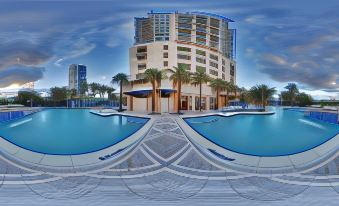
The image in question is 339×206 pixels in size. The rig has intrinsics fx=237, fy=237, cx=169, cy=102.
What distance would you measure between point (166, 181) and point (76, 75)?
1.00 m

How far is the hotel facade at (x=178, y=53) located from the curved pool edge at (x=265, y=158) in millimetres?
237

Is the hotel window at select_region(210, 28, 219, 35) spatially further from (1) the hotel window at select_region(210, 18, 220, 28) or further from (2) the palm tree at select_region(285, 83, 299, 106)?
(2) the palm tree at select_region(285, 83, 299, 106)

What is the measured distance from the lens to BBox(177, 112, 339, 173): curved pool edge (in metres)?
1.70

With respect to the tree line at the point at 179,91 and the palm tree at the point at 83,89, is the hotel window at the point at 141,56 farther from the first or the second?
the palm tree at the point at 83,89

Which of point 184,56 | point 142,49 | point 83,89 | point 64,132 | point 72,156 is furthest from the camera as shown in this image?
point 64,132

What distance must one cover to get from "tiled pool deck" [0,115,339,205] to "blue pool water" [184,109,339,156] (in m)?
0.15

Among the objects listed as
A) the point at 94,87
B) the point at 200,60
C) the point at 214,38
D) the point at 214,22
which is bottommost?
the point at 94,87

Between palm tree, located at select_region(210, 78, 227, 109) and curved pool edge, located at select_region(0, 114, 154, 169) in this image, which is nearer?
palm tree, located at select_region(210, 78, 227, 109)

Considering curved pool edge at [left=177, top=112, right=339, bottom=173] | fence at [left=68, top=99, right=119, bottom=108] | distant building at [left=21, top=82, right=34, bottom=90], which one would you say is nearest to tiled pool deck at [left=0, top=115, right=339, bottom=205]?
curved pool edge at [left=177, top=112, right=339, bottom=173]

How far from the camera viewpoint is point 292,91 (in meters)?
1.68

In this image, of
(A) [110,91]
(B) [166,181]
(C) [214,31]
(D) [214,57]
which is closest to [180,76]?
(D) [214,57]

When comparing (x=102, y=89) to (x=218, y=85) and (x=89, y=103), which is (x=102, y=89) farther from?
(x=218, y=85)

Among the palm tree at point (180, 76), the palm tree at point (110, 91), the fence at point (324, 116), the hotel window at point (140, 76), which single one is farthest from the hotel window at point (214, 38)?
the fence at point (324, 116)

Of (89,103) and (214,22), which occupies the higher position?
(214,22)
